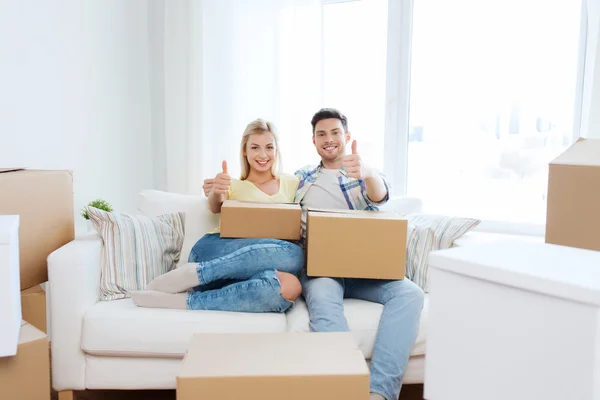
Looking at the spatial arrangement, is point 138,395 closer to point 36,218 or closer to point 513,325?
point 36,218

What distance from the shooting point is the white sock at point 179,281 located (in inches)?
72.0

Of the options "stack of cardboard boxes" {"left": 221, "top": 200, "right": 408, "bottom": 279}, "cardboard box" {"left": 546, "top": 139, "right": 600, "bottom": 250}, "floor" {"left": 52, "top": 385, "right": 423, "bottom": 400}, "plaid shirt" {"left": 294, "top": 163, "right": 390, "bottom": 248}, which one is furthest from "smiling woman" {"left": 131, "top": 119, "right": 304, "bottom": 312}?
"cardboard box" {"left": 546, "top": 139, "right": 600, "bottom": 250}

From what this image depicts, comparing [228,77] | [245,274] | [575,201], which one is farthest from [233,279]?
[228,77]

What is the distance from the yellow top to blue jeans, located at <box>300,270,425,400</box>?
431mm

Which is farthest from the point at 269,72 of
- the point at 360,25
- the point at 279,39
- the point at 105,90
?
the point at 105,90

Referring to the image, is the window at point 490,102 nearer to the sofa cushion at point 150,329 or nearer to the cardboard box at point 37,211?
the sofa cushion at point 150,329

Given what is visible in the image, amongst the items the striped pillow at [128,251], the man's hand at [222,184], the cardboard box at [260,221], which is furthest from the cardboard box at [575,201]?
the striped pillow at [128,251]

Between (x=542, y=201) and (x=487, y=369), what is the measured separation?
2.22 meters

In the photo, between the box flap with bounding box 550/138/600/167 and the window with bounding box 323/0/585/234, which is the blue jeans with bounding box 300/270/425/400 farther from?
the window with bounding box 323/0/585/234

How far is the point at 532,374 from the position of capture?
0.71 m

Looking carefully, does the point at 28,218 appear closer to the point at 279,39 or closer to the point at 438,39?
the point at 279,39

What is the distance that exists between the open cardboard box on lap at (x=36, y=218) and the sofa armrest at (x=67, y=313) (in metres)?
0.12

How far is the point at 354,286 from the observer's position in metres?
1.94

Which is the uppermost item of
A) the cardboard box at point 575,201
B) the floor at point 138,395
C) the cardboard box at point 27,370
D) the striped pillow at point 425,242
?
the cardboard box at point 575,201
